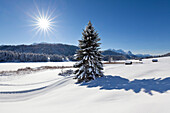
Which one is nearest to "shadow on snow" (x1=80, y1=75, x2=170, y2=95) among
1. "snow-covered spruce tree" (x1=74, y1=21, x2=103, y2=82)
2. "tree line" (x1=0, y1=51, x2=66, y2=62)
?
"snow-covered spruce tree" (x1=74, y1=21, x2=103, y2=82)

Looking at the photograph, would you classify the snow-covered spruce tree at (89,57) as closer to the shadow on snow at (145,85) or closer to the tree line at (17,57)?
the shadow on snow at (145,85)

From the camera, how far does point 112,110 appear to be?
3025 mm

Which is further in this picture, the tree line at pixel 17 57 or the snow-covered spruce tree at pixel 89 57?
the tree line at pixel 17 57

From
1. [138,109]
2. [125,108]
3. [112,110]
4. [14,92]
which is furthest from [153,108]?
[14,92]

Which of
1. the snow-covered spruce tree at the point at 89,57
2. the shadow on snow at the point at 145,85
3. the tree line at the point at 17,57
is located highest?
the tree line at the point at 17,57

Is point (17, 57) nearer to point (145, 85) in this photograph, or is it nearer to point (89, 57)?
point (89, 57)

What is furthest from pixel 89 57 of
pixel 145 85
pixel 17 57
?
pixel 17 57

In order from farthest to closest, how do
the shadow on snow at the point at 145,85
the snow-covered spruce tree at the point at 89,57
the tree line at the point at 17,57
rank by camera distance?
the tree line at the point at 17,57 → the snow-covered spruce tree at the point at 89,57 → the shadow on snow at the point at 145,85

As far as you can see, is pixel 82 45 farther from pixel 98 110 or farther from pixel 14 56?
pixel 14 56

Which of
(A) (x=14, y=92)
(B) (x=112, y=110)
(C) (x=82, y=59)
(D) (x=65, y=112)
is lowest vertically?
(A) (x=14, y=92)

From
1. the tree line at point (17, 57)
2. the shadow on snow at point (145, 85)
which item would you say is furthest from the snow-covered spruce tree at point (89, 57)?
the tree line at point (17, 57)

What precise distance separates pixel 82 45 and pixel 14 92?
10013 millimetres

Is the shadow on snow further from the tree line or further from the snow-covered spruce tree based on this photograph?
the tree line

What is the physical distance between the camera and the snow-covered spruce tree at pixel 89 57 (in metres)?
10.7
